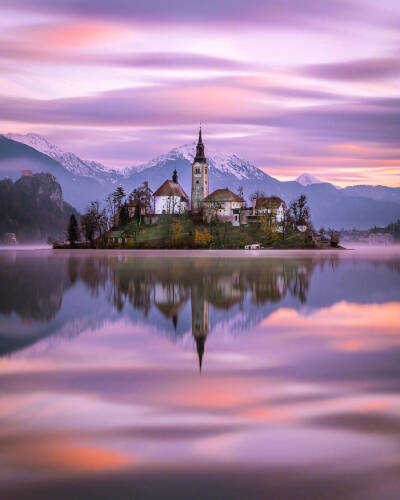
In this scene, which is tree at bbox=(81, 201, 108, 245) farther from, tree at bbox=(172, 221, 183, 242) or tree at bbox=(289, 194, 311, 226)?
tree at bbox=(289, 194, 311, 226)

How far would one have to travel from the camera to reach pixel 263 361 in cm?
1670

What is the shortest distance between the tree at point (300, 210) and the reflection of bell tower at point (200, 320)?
6057 inches

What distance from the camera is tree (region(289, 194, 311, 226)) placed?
18600 cm

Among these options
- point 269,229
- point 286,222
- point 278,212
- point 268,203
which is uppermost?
point 268,203

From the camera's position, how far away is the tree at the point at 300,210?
610ft

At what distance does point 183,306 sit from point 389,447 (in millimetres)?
20012

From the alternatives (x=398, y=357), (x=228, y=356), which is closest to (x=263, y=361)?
(x=228, y=356)

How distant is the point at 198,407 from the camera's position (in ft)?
39.3

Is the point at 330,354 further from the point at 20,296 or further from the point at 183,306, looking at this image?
the point at 20,296

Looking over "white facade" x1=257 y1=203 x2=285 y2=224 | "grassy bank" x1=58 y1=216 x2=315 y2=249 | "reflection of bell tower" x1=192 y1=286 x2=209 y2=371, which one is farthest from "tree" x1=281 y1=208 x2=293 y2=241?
"reflection of bell tower" x1=192 y1=286 x2=209 y2=371

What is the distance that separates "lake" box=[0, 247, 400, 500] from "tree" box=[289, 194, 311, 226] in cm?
16250

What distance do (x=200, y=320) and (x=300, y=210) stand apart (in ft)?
543

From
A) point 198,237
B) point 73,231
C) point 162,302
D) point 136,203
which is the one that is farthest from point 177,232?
point 162,302

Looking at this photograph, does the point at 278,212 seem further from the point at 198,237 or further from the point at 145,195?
the point at 145,195
